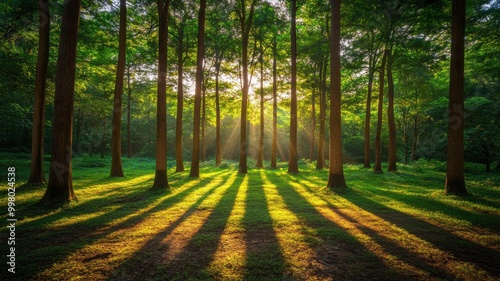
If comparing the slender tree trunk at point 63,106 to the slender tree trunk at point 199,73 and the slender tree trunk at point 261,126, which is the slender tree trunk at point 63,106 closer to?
the slender tree trunk at point 199,73

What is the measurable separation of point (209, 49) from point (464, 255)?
22578 mm

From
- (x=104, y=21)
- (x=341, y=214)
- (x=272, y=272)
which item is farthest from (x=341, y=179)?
(x=104, y=21)

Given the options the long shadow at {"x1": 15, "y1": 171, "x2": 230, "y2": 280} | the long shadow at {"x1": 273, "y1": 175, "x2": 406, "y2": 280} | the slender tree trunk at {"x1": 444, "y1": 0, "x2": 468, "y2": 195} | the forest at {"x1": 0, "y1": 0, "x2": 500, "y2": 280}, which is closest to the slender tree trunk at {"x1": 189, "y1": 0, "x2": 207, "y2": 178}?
the forest at {"x1": 0, "y1": 0, "x2": 500, "y2": 280}

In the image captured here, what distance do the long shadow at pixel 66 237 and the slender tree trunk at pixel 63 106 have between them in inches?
46.4

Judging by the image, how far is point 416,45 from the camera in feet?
36.7

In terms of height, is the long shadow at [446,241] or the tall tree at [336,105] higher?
the tall tree at [336,105]

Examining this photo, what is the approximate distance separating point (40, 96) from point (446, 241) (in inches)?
588

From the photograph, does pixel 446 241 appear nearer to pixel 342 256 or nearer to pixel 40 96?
pixel 342 256

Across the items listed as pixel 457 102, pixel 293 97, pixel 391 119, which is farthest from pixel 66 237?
pixel 391 119

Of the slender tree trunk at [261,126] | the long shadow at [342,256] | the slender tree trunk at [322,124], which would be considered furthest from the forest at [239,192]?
the slender tree trunk at [261,126]

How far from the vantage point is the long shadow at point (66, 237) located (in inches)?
129

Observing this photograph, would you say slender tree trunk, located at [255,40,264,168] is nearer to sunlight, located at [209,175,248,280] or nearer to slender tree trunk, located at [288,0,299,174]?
slender tree trunk, located at [288,0,299,174]

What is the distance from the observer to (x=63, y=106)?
6.56 metres

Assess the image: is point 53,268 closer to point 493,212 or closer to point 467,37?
point 493,212
